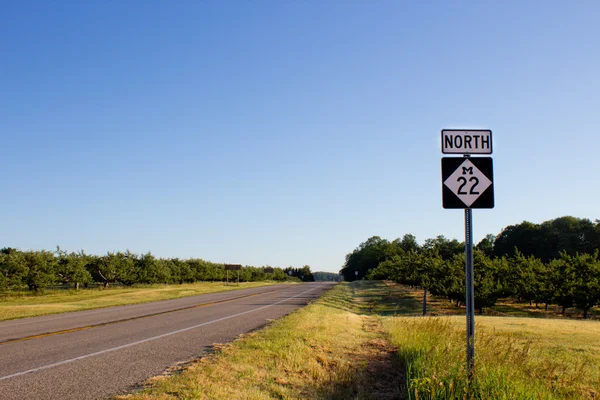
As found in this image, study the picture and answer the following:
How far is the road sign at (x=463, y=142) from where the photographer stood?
243 inches

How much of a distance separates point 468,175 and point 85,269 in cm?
4413

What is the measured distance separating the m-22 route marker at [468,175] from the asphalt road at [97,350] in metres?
5.22

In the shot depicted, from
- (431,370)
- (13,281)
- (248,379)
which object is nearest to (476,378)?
(431,370)

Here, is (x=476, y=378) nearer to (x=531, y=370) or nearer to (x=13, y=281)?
(x=531, y=370)

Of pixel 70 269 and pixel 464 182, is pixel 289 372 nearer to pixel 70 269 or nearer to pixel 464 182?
pixel 464 182

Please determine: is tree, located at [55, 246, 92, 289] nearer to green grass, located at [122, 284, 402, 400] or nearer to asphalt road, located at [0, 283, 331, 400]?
asphalt road, located at [0, 283, 331, 400]

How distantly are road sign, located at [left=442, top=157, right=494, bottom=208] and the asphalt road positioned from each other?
5260 millimetres

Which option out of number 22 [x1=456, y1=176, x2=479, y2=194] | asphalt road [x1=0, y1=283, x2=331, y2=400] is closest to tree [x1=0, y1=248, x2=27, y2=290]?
asphalt road [x1=0, y1=283, x2=331, y2=400]

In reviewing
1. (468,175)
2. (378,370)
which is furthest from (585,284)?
(468,175)

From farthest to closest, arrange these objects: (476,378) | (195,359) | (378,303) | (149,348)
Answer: (378,303) < (149,348) < (195,359) < (476,378)

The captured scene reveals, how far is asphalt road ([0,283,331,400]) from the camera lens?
6.53m

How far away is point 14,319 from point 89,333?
682 cm

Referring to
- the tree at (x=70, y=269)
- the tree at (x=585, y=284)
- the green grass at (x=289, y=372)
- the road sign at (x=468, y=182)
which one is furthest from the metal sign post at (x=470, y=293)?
the tree at (x=70, y=269)

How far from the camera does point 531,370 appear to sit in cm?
674
